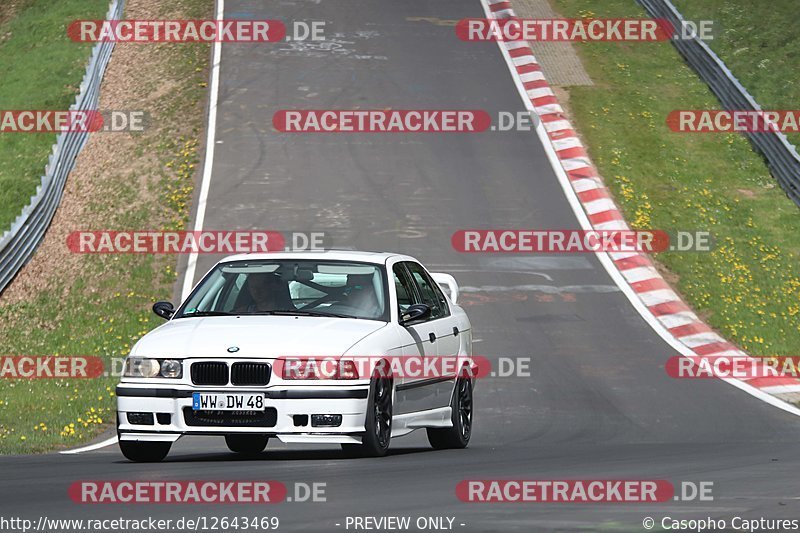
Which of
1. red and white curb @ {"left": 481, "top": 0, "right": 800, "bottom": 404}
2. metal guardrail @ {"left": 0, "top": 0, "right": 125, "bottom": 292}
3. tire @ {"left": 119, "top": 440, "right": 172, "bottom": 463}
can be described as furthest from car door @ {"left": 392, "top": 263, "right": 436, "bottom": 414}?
metal guardrail @ {"left": 0, "top": 0, "right": 125, "bottom": 292}

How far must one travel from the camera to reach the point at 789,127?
1226 inches

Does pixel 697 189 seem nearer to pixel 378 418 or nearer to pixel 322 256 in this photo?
pixel 322 256

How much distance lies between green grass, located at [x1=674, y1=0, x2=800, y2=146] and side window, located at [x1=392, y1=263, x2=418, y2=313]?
20394mm

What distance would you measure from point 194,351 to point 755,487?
157 inches

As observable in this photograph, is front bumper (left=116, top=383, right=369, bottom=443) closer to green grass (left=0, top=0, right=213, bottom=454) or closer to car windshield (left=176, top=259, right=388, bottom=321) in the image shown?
car windshield (left=176, top=259, right=388, bottom=321)

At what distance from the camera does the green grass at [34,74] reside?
1179 inches

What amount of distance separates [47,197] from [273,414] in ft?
53.9

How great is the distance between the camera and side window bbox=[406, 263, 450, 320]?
1232 centimetres

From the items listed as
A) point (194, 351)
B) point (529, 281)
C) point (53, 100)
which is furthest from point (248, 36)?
point (194, 351)

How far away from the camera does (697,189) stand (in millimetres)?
27109

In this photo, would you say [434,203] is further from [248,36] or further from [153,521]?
[153,521]

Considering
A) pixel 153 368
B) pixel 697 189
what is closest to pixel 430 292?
pixel 153 368

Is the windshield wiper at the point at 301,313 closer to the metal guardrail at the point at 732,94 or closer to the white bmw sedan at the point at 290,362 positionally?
the white bmw sedan at the point at 290,362

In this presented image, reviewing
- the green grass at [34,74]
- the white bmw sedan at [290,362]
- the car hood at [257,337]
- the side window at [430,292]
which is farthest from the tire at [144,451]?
the green grass at [34,74]
